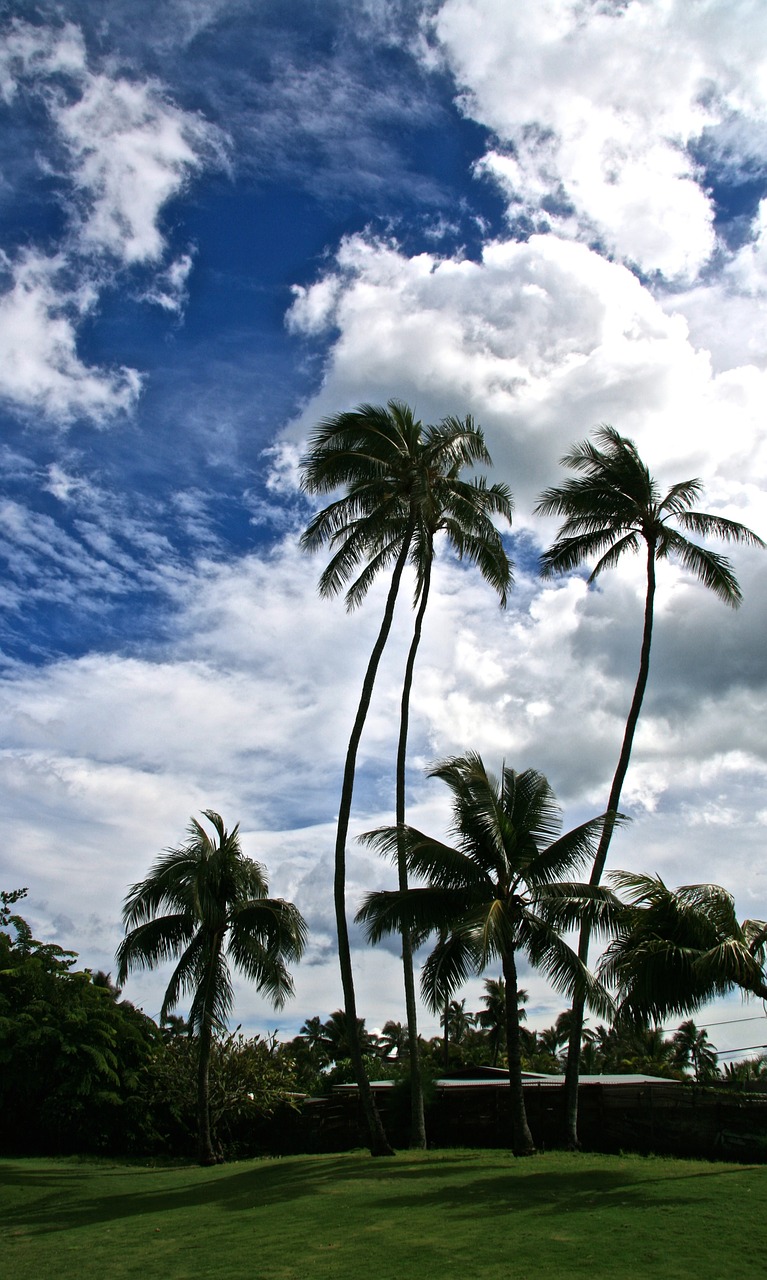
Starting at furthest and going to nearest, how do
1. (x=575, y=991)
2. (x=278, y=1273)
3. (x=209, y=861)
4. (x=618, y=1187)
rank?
(x=209, y=861), (x=575, y=991), (x=618, y=1187), (x=278, y=1273)

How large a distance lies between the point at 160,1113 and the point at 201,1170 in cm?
789

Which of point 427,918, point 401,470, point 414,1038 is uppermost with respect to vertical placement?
point 401,470

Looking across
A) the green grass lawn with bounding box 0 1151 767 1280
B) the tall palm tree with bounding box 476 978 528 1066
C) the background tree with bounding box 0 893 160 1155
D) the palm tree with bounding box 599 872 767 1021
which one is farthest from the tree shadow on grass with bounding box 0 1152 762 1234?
the tall palm tree with bounding box 476 978 528 1066

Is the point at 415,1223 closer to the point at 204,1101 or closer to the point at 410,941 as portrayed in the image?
the point at 410,941

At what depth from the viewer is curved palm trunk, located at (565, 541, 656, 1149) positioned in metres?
20.2

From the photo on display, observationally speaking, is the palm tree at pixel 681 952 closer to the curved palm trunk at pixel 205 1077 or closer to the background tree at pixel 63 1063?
the curved palm trunk at pixel 205 1077

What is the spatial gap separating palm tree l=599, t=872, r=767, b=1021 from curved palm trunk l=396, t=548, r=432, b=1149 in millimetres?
5007

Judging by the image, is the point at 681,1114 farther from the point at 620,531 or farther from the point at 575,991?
the point at 620,531

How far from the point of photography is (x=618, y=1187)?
→ 13820 millimetres

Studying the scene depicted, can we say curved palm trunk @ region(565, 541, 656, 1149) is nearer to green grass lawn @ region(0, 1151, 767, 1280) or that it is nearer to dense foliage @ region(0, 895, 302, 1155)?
green grass lawn @ region(0, 1151, 767, 1280)

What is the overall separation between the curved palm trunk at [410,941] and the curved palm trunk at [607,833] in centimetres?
358

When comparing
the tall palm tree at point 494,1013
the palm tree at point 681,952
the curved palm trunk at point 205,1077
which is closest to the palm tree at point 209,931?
the curved palm trunk at point 205,1077

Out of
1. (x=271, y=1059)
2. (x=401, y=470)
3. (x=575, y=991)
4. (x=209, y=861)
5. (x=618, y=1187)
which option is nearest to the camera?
(x=618, y=1187)

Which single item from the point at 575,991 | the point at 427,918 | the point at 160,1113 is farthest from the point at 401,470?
the point at 160,1113
